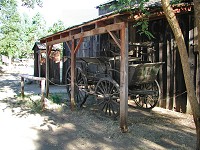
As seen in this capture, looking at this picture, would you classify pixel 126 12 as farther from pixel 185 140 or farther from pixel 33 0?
pixel 33 0

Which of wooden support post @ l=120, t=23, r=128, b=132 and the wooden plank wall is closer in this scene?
wooden support post @ l=120, t=23, r=128, b=132

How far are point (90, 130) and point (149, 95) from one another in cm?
330

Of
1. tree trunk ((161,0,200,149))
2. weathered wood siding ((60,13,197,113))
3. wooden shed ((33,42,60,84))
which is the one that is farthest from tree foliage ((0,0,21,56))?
tree trunk ((161,0,200,149))

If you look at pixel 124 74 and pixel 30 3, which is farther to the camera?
pixel 30 3

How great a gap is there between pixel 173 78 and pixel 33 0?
11.9 m

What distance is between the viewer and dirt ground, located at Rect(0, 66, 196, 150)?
508 centimetres

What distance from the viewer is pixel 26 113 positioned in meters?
7.99

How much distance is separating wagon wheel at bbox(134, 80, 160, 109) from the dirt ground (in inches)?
16.5

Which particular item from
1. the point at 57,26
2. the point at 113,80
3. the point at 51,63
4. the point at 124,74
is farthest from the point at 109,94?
the point at 57,26

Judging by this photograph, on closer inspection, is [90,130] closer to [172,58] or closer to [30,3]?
[172,58]

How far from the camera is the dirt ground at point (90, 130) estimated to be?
508 centimetres

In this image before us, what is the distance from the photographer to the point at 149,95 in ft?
28.3

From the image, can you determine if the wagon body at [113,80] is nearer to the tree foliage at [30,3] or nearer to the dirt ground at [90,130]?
the dirt ground at [90,130]

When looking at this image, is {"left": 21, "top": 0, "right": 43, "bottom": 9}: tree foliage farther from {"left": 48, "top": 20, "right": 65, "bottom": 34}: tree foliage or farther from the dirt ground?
{"left": 48, "top": 20, "right": 65, "bottom": 34}: tree foliage
